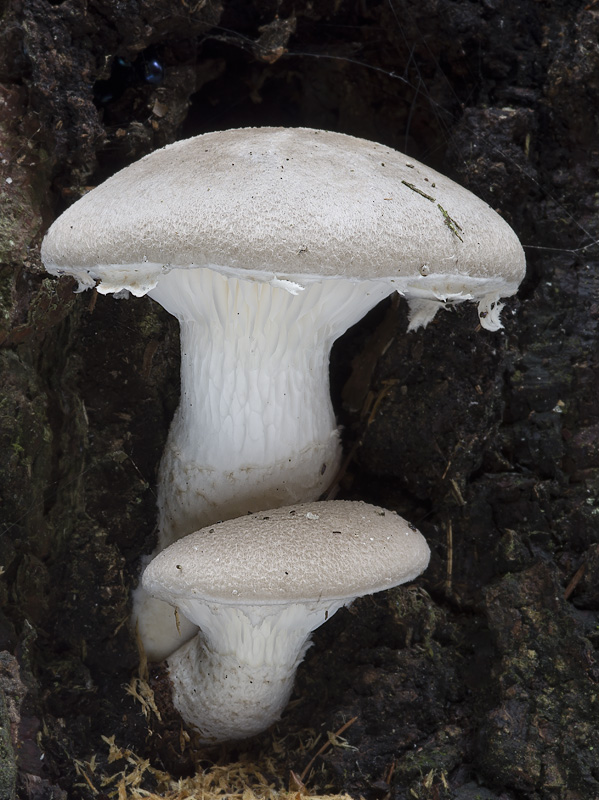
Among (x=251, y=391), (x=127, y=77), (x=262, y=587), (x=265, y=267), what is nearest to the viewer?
(x=265, y=267)

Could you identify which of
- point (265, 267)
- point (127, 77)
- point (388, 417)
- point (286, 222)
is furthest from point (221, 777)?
point (127, 77)

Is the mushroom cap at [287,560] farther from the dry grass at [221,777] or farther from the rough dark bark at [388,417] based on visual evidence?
the dry grass at [221,777]

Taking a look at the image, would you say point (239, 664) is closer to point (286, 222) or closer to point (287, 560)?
point (287, 560)

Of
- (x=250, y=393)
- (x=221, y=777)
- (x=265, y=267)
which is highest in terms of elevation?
(x=265, y=267)

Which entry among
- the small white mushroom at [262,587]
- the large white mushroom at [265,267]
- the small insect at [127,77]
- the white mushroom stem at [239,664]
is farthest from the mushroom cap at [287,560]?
the small insect at [127,77]

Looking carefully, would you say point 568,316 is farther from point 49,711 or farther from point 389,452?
point 49,711

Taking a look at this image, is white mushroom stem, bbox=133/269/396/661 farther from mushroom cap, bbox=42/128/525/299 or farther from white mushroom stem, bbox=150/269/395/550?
mushroom cap, bbox=42/128/525/299

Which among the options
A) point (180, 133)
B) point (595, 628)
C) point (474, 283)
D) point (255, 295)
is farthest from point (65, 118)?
point (595, 628)
